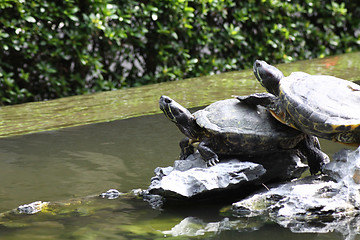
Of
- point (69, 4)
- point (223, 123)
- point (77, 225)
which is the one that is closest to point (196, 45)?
point (69, 4)

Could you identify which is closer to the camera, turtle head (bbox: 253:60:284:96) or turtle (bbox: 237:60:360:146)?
turtle (bbox: 237:60:360:146)

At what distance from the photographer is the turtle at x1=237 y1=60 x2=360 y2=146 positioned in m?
2.79

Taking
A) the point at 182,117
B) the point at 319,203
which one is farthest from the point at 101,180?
the point at 319,203

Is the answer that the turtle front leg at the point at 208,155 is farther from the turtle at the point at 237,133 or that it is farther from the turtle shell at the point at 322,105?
the turtle shell at the point at 322,105

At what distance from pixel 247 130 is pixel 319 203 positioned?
1.90ft

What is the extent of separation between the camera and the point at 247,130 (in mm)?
2984

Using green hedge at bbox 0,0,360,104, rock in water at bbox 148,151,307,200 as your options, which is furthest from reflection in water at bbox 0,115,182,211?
green hedge at bbox 0,0,360,104

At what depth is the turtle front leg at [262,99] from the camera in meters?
3.06

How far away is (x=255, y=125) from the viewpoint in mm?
3027

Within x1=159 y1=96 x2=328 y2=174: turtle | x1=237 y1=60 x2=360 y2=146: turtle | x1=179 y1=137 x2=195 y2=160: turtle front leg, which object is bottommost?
x1=179 y1=137 x2=195 y2=160: turtle front leg

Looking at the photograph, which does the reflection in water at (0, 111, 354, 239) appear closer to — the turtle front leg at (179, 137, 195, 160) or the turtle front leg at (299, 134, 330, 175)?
the turtle front leg at (179, 137, 195, 160)

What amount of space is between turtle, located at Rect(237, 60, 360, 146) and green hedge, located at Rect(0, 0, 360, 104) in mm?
4143

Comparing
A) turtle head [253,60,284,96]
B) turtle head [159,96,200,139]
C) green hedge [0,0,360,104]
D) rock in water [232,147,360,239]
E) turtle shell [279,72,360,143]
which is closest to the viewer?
rock in water [232,147,360,239]

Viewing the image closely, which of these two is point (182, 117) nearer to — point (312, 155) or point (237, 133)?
point (237, 133)
